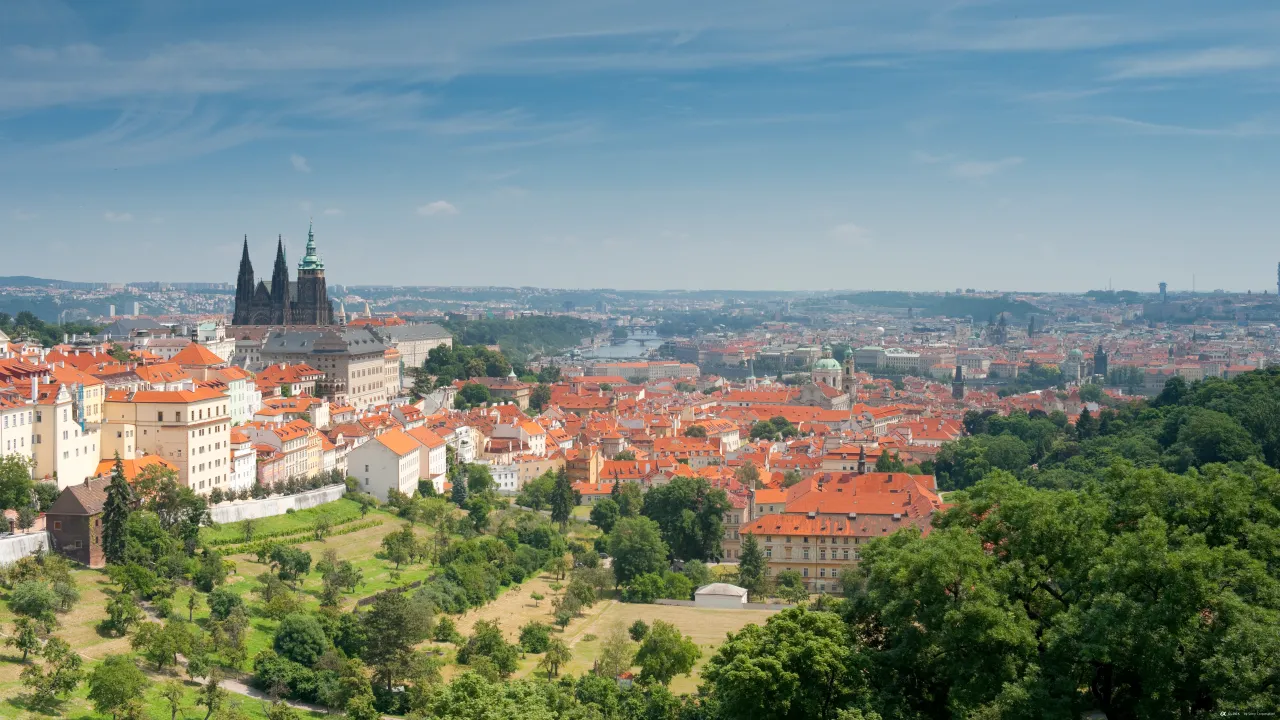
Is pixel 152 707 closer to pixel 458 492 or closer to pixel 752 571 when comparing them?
pixel 752 571

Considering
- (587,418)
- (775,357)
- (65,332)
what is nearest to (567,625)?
(587,418)

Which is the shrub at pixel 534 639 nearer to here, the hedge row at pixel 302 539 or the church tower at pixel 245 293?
the hedge row at pixel 302 539

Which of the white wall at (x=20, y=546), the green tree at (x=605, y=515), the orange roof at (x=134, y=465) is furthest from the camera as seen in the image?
the green tree at (x=605, y=515)

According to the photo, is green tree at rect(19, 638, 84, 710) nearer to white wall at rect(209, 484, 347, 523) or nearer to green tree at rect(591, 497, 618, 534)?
white wall at rect(209, 484, 347, 523)

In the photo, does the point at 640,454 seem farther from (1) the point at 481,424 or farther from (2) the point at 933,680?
(2) the point at 933,680

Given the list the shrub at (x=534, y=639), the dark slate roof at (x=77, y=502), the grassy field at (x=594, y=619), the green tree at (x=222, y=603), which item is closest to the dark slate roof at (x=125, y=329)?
the dark slate roof at (x=77, y=502)
